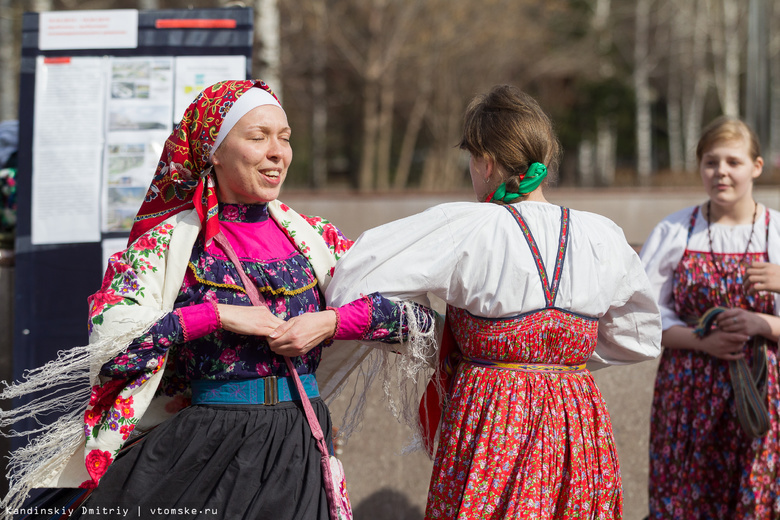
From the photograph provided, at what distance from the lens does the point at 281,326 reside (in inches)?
87.7

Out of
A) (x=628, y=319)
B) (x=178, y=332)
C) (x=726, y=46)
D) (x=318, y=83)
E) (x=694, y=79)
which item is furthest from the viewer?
(x=694, y=79)

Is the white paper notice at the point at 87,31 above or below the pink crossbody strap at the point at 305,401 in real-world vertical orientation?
above

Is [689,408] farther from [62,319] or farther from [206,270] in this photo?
[62,319]

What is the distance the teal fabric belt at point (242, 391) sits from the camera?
2.31 meters

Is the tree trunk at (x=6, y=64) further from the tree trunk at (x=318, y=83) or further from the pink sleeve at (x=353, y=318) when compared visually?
the pink sleeve at (x=353, y=318)

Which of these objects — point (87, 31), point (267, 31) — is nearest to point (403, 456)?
point (87, 31)

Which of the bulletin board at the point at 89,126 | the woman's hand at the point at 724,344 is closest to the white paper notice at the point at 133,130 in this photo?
the bulletin board at the point at 89,126

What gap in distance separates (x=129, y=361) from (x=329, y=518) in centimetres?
70

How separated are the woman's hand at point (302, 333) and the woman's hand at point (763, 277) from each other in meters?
1.71

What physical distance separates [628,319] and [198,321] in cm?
131

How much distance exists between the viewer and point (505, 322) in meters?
2.33

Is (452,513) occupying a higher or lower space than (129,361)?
lower

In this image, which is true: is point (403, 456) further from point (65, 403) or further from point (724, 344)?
point (65, 403)

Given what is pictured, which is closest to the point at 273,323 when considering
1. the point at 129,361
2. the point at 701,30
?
the point at 129,361
